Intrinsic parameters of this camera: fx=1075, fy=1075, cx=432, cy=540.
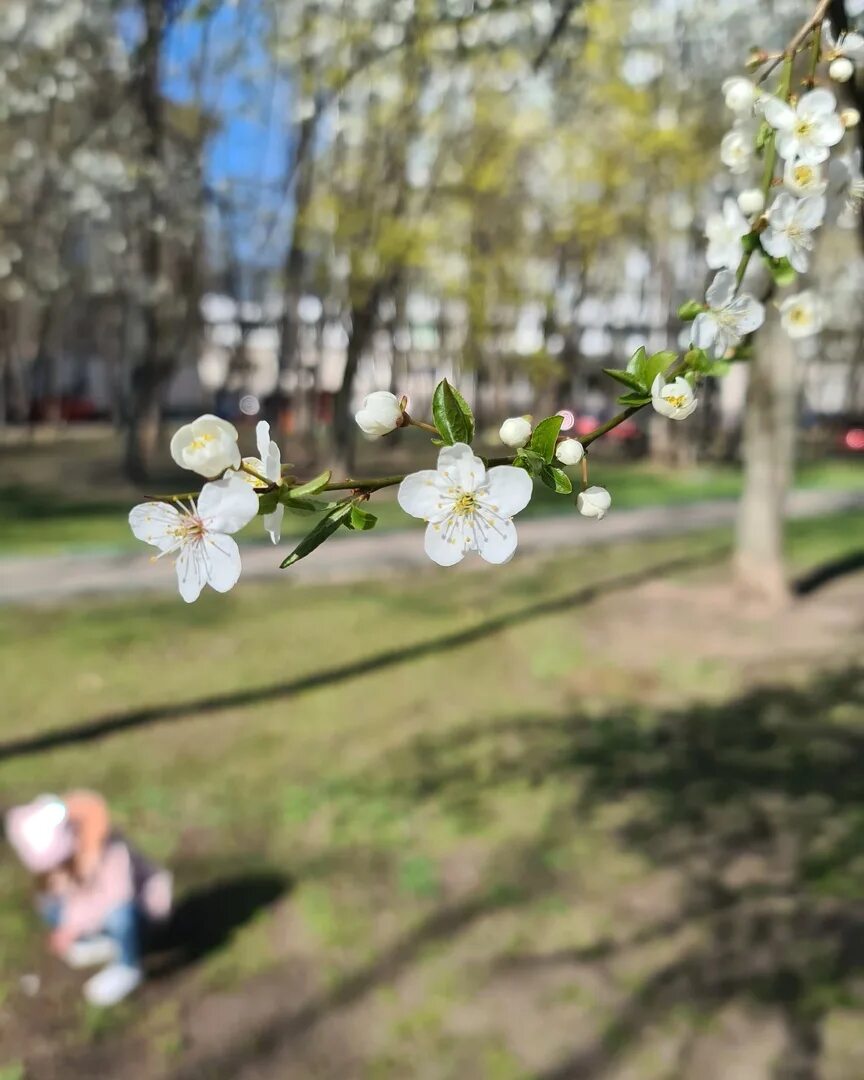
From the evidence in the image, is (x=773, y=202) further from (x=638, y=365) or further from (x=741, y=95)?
(x=638, y=365)

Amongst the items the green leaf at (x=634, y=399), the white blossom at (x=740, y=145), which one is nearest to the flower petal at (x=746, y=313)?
the green leaf at (x=634, y=399)

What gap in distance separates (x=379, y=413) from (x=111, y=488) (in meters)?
15.7

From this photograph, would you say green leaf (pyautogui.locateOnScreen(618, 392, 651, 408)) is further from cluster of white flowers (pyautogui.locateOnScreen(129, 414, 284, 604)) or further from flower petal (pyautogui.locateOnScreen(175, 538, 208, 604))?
flower petal (pyautogui.locateOnScreen(175, 538, 208, 604))

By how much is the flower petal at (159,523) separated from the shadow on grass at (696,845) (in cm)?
251

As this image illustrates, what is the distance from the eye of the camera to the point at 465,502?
48.6 inches

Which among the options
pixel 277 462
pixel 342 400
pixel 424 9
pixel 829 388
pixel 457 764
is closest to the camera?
pixel 277 462

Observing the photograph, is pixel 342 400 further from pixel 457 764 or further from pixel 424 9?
pixel 424 9

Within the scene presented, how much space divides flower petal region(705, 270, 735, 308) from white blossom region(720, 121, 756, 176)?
0.42 metres

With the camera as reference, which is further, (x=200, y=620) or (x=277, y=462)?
(x=200, y=620)

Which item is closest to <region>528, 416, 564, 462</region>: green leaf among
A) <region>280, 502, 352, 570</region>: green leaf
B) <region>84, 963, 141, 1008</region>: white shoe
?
<region>280, 502, 352, 570</region>: green leaf

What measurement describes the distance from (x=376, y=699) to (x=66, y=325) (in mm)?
32369

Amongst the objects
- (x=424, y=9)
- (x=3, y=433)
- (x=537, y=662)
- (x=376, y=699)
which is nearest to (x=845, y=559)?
(x=537, y=662)

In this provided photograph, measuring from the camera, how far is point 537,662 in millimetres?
7219

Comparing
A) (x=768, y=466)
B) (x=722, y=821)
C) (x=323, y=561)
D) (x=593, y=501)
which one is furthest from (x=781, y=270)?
(x=323, y=561)
